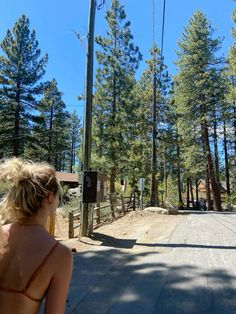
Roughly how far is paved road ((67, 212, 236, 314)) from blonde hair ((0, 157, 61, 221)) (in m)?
3.36

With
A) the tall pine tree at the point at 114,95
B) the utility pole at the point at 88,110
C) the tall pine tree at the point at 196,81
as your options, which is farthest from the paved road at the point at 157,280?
the tall pine tree at the point at 196,81

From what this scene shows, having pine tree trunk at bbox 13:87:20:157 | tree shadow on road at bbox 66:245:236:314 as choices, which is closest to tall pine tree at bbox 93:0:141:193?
pine tree trunk at bbox 13:87:20:157

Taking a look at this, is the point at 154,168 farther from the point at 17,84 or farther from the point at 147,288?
the point at 147,288

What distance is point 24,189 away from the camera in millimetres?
1666

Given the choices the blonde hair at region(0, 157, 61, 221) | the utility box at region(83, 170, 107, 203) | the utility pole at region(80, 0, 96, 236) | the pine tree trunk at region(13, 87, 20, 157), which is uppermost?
the pine tree trunk at region(13, 87, 20, 157)

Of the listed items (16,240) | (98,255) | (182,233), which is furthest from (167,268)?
(16,240)

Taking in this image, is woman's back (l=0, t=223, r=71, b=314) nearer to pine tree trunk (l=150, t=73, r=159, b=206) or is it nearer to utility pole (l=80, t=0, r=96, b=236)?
utility pole (l=80, t=0, r=96, b=236)

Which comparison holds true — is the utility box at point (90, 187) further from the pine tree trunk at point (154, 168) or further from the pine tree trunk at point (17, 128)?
the pine tree trunk at point (17, 128)

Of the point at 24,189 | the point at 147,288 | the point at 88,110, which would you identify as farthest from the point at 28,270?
the point at 88,110

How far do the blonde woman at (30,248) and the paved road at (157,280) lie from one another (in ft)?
10.9

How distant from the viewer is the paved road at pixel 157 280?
4.81m

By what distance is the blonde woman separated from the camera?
1552 mm

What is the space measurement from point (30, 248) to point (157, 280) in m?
4.63

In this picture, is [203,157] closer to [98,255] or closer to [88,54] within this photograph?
[88,54]
